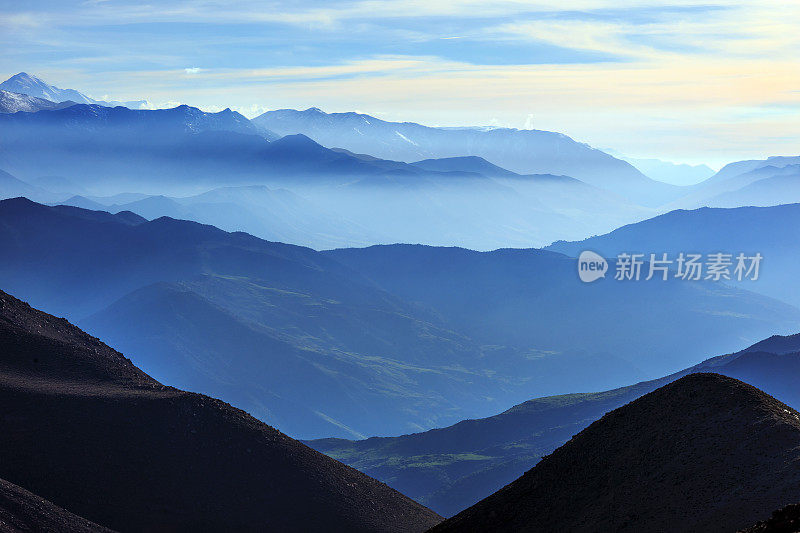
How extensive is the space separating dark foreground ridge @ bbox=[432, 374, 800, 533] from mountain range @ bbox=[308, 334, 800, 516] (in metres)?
92.4

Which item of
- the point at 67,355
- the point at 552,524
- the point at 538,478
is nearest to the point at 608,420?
the point at 538,478

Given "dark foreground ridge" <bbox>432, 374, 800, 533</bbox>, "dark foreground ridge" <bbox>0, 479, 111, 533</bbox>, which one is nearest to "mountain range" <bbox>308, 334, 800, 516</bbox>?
"dark foreground ridge" <bbox>0, 479, 111, 533</bbox>

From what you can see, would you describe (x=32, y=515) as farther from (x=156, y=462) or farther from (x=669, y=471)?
(x=669, y=471)

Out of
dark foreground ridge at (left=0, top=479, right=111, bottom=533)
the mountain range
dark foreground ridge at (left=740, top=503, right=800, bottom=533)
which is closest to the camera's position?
dark foreground ridge at (left=740, top=503, right=800, bottom=533)

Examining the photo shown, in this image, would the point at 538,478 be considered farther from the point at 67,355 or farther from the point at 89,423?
the point at 67,355

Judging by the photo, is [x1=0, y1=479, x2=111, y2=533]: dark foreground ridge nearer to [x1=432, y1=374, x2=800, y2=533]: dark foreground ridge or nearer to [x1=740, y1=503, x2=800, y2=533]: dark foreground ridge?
[x1=432, y1=374, x2=800, y2=533]: dark foreground ridge

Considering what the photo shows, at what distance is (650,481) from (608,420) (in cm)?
755

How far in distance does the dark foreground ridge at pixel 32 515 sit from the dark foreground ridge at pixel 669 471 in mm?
21444

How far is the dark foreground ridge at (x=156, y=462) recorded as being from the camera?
193 feet

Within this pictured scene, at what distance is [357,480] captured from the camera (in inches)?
2689

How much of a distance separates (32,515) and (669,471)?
34.0 m

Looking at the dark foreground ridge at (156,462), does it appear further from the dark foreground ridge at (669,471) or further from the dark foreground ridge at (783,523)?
the dark foreground ridge at (783,523)

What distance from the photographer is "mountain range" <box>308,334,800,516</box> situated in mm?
144625

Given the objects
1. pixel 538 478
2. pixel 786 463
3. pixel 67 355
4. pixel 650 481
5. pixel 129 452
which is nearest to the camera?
pixel 786 463
